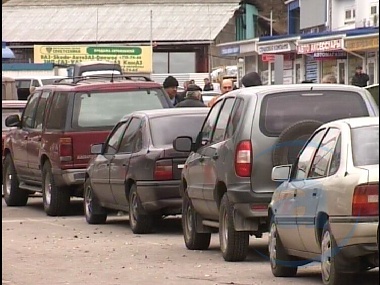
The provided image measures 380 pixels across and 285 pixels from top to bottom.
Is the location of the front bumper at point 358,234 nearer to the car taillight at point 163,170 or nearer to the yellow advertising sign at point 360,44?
the car taillight at point 163,170

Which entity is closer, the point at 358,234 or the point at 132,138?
the point at 358,234

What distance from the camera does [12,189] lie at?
21.2m

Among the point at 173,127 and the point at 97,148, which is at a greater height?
the point at 173,127

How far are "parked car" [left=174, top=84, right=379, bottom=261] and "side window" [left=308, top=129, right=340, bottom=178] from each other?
4.59ft

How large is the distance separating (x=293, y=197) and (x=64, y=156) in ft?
27.3

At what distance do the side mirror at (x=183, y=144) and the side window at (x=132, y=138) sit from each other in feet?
6.32

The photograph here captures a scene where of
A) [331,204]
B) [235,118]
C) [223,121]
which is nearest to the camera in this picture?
[331,204]

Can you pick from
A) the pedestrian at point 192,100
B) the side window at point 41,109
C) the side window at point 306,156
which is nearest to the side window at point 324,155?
the side window at point 306,156

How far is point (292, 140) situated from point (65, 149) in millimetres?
7104

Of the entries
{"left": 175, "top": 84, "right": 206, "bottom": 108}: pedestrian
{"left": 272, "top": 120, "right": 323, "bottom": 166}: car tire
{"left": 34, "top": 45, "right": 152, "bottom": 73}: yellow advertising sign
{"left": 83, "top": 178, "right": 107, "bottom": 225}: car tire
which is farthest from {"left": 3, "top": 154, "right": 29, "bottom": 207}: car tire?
{"left": 34, "top": 45, "right": 152, "bottom": 73}: yellow advertising sign

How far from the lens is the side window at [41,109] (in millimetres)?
19578

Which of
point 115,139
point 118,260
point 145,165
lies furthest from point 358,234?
point 115,139

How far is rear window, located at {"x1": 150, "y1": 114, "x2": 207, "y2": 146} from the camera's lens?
15.3m

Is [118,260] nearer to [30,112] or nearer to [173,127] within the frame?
[173,127]
